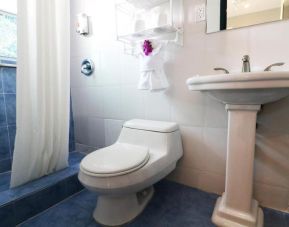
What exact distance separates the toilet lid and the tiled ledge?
43 cm

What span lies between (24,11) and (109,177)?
1.12 metres

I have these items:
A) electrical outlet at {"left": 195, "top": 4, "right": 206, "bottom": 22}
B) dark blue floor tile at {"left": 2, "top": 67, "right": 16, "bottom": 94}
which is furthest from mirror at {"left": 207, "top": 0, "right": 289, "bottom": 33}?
dark blue floor tile at {"left": 2, "top": 67, "right": 16, "bottom": 94}

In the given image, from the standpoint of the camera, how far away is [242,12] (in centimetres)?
110

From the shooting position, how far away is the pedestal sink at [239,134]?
82 centimetres

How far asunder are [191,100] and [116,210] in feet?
2.68

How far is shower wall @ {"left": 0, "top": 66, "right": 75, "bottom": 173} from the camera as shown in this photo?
149 cm

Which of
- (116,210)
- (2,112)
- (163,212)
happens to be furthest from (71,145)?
(163,212)

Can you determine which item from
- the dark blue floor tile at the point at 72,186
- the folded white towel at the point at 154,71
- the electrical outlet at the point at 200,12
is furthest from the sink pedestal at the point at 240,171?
the dark blue floor tile at the point at 72,186

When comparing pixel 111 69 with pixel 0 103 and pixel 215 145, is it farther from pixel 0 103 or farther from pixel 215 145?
pixel 215 145

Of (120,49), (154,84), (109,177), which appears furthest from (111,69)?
(109,177)

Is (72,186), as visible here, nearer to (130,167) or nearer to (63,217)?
(63,217)

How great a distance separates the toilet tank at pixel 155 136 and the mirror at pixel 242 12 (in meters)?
0.67

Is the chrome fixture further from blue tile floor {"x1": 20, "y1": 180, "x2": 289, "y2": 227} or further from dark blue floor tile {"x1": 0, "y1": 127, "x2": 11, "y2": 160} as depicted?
blue tile floor {"x1": 20, "y1": 180, "x2": 289, "y2": 227}

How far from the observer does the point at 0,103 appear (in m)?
1.48
